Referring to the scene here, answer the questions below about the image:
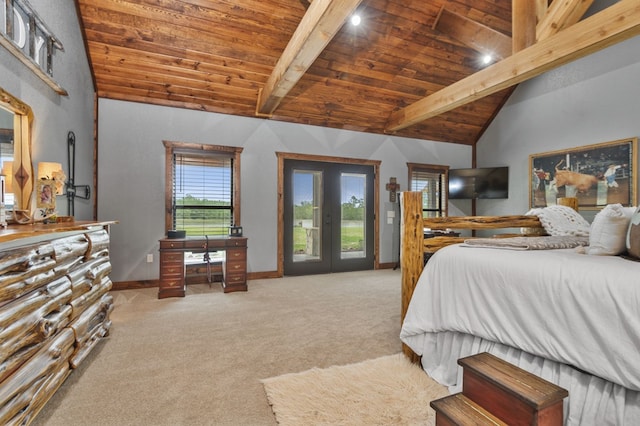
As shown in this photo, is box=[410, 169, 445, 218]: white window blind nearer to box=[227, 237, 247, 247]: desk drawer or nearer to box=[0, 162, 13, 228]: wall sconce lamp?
box=[227, 237, 247, 247]: desk drawer

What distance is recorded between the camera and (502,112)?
6.22 m

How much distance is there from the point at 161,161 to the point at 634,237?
5.05 m

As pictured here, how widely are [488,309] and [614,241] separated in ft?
2.59

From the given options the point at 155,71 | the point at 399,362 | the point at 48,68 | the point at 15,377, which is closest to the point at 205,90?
the point at 155,71

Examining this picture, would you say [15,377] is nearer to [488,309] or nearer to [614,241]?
[488,309]

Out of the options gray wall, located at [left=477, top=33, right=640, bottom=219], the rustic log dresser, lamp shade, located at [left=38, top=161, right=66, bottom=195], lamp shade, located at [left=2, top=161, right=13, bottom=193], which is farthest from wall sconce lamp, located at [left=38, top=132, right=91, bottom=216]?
gray wall, located at [left=477, top=33, right=640, bottom=219]

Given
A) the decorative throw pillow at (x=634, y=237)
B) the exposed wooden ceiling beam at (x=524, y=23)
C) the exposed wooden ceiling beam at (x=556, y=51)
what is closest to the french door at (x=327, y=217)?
the exposed wooden ceiling beam at (x=556, y=51)

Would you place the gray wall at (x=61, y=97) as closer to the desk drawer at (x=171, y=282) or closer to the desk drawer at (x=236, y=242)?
the desk drawer at (x=171, y=282)

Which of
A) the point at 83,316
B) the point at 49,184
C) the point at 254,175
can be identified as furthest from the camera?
the point at 254,175

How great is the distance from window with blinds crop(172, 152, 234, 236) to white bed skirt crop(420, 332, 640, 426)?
12.3ft

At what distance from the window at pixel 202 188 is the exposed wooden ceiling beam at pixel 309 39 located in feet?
Result: 4.29

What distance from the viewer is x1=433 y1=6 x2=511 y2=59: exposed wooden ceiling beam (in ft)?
13.9

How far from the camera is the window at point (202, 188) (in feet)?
14.8

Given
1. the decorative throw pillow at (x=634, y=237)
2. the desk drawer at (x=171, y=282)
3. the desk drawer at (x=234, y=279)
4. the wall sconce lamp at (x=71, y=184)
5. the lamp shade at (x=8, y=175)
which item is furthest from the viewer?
the desk drawer at (x=234, y=279)
